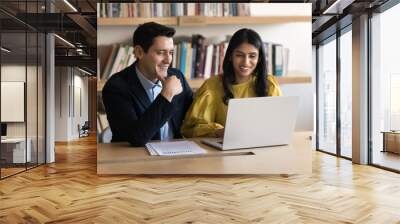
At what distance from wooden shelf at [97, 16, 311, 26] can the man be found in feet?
0.41

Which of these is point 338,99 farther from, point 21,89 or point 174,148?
point 21,89

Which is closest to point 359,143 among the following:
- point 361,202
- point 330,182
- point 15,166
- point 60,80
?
point 330,182

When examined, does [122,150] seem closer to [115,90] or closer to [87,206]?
[115,90]

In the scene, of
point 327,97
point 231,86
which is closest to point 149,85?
point 231,86

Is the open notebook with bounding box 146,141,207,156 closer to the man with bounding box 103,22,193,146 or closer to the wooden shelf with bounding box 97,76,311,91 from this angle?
the man with bounding box 103,22,193,146

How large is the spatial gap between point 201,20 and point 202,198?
7.77 ft

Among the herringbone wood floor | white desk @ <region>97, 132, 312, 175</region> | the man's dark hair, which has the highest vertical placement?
the man's dark hair

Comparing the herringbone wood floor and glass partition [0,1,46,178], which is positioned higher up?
glass partition [0,1,46,178]

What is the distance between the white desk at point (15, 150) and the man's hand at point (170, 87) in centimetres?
261

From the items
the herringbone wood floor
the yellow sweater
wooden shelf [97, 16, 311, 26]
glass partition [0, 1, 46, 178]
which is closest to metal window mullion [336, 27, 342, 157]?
the herringbone wood floor

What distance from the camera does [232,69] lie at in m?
5.30

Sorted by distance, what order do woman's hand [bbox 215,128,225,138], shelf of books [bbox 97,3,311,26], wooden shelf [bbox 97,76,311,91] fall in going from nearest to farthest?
woman's hand [bbox 215,128,225,138], wooden shelf [bbox 97,76,311,91], shelf of books [bbox 97,3,311,26]

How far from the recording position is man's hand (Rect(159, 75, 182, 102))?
5.07 meters

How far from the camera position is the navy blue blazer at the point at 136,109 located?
5121mm
